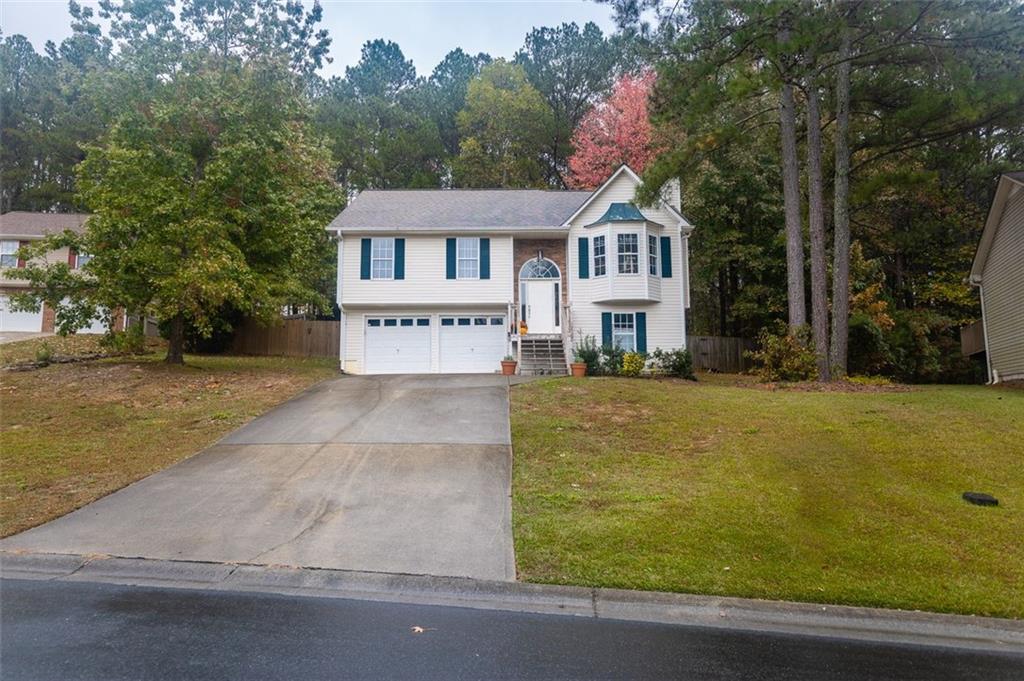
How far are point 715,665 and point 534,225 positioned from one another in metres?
16.8

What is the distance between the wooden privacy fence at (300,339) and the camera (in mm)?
24578

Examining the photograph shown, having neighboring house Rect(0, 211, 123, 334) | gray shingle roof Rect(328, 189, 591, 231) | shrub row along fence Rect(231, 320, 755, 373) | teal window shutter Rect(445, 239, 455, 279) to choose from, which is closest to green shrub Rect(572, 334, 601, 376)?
gray shingle roof Rect(328, 189, 591, 231)

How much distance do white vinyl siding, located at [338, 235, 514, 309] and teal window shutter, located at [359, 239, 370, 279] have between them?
5.1 inches

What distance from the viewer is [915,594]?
4770 millimetres

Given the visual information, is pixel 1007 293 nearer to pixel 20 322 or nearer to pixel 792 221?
pixel 792 221

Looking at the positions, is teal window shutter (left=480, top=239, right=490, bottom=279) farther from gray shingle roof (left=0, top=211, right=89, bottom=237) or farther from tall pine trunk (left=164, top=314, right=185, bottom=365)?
gray shingle roof (left=0, top=211, right=89, bottom=237)

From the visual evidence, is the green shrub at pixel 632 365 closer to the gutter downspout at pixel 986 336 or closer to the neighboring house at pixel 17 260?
the gutter downspout at pixel 986 336

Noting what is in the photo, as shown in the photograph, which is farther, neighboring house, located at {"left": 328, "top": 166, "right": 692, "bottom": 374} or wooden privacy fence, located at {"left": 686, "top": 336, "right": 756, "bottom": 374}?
wooden privacy fence, located at {"left": 686, "top": 336, "right": 756, "bottom": 374}

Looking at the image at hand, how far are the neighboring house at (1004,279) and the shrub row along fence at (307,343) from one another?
8.43 m

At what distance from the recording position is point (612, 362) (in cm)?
1716

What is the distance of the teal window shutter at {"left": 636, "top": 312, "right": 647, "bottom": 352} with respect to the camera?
62.7 feet

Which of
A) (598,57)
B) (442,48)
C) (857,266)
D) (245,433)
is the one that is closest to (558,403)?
(245,433)

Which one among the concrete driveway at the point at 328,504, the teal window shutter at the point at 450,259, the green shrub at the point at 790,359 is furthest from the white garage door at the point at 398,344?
the green shrub at the point at 790,359

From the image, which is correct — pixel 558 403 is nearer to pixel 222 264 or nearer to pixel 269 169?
pixel 222 264
